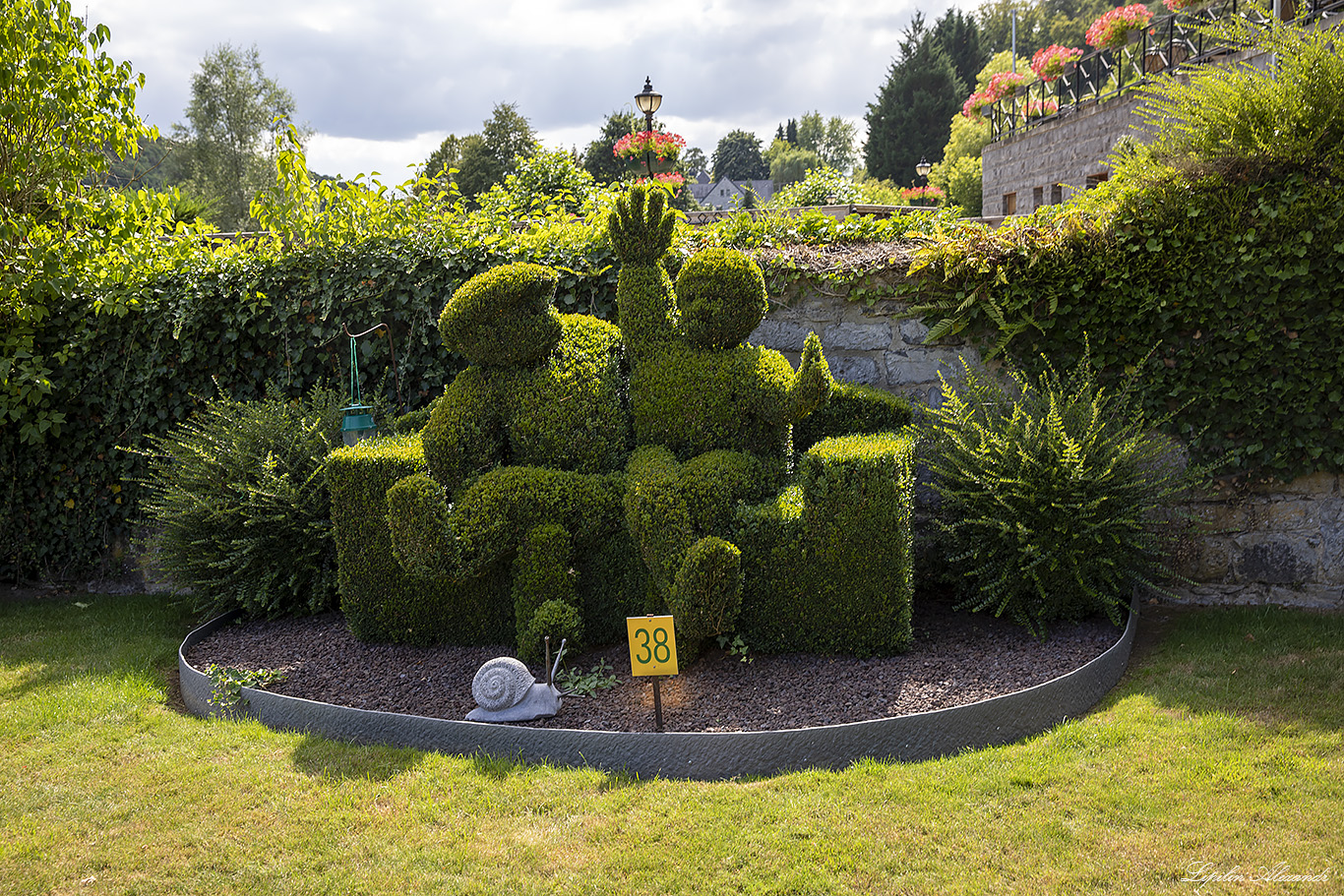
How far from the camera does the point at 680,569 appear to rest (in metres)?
3.60

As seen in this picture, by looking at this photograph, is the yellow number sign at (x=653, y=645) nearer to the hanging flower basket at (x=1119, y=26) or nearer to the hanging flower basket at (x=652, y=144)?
the hanging flower basket at (x=652, y=144)

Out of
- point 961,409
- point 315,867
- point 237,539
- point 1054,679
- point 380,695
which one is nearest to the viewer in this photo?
point 315,867

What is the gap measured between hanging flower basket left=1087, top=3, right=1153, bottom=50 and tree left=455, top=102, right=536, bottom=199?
2291cm

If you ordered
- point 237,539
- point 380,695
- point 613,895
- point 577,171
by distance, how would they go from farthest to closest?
point 577,171 < point 237,539 < point 380,695 < point 613,895

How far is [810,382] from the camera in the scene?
4.02 m

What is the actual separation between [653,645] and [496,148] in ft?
106

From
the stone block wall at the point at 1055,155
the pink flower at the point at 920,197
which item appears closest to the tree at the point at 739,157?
the pink flower at the point at 920,197

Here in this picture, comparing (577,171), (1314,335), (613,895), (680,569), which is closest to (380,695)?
(680,569)

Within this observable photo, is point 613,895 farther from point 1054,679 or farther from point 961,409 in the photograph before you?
point 961,409

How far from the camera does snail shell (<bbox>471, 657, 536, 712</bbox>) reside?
3467 mm

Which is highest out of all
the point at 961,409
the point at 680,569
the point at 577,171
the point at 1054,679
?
the point at 577,171

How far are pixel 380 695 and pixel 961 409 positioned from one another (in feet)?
10.2

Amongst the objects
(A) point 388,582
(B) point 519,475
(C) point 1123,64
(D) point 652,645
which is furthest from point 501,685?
(C) point 1123,64

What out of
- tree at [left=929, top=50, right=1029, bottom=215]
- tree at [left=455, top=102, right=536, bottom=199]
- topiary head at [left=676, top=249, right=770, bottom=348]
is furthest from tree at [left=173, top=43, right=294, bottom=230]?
topiary head at [left=676, top=249, right=770, bottom=348]
